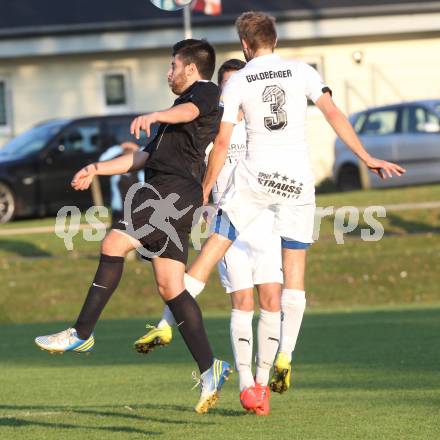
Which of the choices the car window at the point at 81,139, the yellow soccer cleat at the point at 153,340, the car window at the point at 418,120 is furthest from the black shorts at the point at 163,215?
the car window at the point at 418,120

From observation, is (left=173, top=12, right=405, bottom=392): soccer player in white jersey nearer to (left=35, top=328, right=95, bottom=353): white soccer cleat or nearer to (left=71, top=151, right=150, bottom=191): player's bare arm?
(left=71, top=151, right=150, bottom=191): player's bare arm

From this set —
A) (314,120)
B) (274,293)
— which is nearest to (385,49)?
(314,120)

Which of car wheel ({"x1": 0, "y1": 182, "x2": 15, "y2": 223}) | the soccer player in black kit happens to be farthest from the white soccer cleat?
car wheel ({"x1": 0, "y1": 182, "x2": 15, "y2": 223})

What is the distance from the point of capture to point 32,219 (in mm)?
27250

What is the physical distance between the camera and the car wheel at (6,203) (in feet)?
85.8

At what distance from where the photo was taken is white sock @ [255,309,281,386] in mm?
8406

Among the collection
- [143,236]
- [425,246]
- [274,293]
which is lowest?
[425,246]

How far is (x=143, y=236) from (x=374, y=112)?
20840 millimetres

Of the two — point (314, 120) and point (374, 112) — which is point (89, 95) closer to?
point (314, 120)

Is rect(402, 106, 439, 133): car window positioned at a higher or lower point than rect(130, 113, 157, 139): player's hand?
lower

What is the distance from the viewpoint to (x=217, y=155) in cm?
800

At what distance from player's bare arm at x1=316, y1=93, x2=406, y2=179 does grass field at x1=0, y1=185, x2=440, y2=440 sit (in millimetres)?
1431

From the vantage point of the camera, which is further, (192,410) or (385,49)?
(385,49)

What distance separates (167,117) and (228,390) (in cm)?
334
